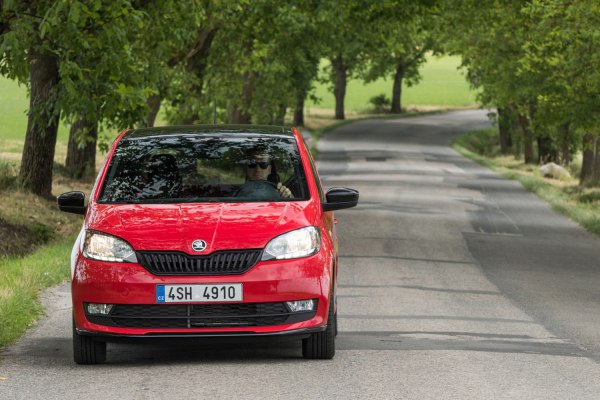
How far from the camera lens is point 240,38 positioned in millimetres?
36844

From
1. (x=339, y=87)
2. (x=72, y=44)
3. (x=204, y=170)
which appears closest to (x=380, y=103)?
(x=339, y=87)

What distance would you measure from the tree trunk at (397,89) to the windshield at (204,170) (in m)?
87.0

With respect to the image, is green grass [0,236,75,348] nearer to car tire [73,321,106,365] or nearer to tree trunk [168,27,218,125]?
car tire [73,321,106,365]

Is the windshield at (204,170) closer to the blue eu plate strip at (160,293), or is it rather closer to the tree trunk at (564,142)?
the blue eu plate strip at (160,293)

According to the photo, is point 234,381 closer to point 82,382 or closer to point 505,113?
point 82,382

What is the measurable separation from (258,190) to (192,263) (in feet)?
3.84

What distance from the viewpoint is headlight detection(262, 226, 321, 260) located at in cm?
848

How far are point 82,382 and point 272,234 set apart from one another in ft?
5.02

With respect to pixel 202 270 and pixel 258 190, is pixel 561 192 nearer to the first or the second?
pixel 258 190

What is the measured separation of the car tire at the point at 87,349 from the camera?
880 centimetres

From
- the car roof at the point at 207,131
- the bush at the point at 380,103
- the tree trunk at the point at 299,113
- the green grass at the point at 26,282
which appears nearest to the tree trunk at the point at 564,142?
the tree trunk at the point at 299,113

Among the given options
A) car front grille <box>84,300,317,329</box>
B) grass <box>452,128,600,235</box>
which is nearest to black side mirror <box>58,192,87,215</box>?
car front grille <box>84,300,317,329</box>

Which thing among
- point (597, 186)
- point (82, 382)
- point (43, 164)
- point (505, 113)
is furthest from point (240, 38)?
point (82, 382)

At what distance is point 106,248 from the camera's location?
855 cm
